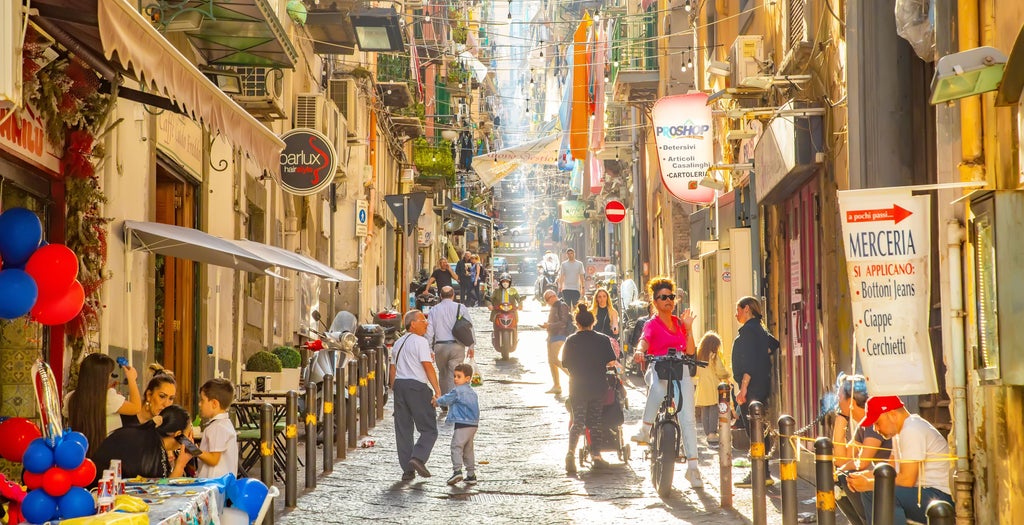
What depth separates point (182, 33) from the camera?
538 inches

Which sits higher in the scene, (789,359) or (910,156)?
(910,156)

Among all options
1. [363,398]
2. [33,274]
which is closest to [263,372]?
[363,398]

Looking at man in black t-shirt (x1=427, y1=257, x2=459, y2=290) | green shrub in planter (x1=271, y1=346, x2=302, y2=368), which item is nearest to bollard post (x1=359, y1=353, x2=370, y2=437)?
green shrub in planter (x1=271, y1=346, x2=302, y2=368)

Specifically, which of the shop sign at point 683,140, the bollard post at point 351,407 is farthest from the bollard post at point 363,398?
the shop sign at point 683,140

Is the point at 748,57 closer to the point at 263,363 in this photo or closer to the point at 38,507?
the point at 263,363

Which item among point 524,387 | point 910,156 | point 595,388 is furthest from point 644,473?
point 524,387

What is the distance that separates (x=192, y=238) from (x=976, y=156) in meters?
6.06

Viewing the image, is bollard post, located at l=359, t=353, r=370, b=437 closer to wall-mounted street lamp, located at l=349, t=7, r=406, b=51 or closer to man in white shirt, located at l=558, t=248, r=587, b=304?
wall-mounted street lamp, located at l=349, t=7, r=406, b=51

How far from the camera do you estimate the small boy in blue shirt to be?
44.3 feet

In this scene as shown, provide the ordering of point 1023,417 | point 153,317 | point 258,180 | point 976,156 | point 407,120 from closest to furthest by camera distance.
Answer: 1. point 1023,417
2. point 976,156
3. point 153,317
4. point 258,180
5. point 407,120

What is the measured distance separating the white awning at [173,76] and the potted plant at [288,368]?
6.71 metres

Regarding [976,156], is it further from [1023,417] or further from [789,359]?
[789,359]

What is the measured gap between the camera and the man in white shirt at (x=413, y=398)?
1420 cm

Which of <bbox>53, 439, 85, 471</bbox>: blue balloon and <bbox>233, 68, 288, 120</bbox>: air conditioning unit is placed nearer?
<bbox>53, 439, 85, 471</bbox>: blue balloon
